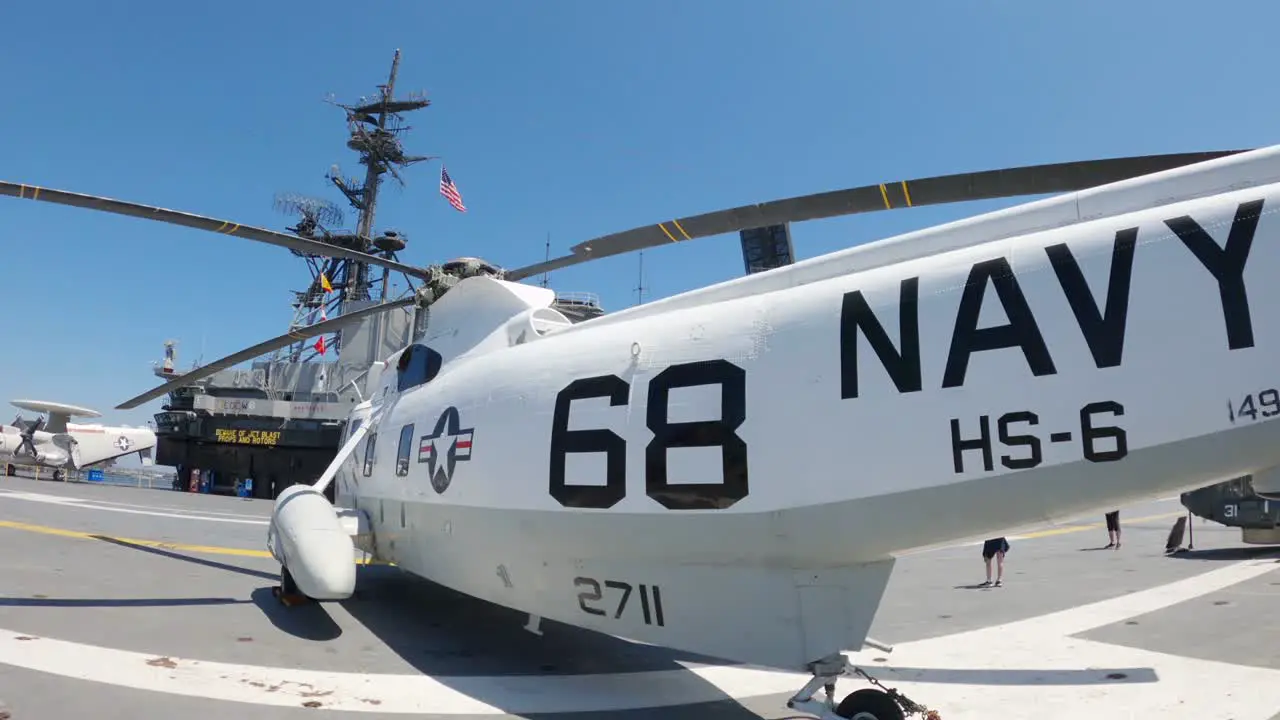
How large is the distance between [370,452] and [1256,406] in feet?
28.1

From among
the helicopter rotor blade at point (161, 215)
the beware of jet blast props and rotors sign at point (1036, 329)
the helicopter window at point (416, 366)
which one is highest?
the helicopter rotor blade at point (161, 215)

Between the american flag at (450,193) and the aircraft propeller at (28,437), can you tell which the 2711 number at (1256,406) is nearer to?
the american flag at (450,193)

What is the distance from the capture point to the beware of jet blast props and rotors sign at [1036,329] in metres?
3.37

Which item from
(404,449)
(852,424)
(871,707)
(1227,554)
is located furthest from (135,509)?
(1227,554)

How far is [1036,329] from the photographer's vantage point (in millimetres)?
3779

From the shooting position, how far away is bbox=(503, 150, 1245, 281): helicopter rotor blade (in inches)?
175

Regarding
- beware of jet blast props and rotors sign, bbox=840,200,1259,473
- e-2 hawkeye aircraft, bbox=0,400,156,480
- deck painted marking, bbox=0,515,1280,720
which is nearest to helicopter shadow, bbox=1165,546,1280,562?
deck painted marking, bbox=0,515,1280,720

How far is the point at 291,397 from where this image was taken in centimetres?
3709

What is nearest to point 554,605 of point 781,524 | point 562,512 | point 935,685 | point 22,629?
point 562,512

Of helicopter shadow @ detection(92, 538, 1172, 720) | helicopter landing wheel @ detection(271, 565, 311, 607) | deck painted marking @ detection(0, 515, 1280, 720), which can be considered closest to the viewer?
deck painted marking @ detection(0, 515, 1280, 720)

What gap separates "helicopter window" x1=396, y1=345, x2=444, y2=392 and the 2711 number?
6.88 meters

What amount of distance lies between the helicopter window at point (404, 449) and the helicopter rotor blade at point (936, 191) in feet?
12.1

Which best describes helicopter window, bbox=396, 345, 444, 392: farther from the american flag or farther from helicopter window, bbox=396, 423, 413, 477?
the american flag

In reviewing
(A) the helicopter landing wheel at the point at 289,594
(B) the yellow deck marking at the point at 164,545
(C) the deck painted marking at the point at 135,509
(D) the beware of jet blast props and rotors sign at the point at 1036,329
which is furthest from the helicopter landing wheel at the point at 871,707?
(C) the deck painted marking at the point at 135,509
